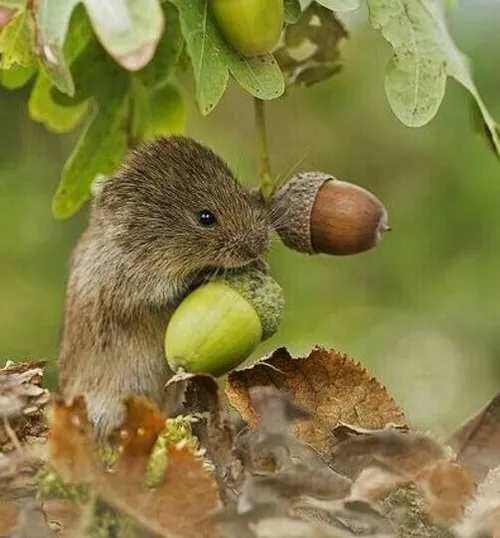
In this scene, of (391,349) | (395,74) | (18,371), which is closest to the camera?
(18,371)

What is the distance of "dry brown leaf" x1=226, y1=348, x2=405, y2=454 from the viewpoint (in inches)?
34.8


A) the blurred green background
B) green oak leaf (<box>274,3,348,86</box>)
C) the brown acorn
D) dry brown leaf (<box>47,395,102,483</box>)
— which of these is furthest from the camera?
the blurred green background

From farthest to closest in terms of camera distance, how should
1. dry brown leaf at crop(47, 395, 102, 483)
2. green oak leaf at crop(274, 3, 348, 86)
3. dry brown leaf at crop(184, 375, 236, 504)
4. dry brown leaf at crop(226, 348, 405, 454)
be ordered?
green oak leaf at crop(274, 3, 348, 86) < dry brown leaf at crop(226, 348, 405, 454) < dry brown leaf at crop(184, 375, 236, 504) < dry brown leaf at crop(47, 395, 102, 483)

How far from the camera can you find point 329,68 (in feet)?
3.83

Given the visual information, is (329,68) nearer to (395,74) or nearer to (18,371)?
(395,74)

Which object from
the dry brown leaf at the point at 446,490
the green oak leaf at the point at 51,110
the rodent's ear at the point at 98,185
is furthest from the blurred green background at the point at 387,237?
the dry brown leaf at the point at 446,490

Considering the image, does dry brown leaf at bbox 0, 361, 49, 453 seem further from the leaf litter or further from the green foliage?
the green foliage

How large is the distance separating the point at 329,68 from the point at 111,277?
11.3 inches

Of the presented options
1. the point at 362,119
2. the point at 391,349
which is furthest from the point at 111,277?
the point at 362,119

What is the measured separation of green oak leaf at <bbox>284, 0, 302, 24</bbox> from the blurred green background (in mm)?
1721

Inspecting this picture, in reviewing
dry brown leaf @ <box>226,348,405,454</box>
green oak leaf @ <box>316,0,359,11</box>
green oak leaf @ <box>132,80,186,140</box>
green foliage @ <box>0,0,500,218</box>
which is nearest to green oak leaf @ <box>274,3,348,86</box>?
green foliage @ <box>0,0,500,218</box>

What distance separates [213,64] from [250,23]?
0.04m

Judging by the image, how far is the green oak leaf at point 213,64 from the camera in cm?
90

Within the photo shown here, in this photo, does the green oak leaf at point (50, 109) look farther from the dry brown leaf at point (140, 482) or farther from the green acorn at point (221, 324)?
the dry brown leaf at point (140, 482)
